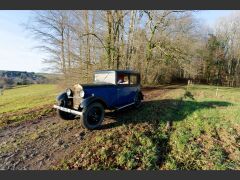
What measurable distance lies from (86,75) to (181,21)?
1470cm

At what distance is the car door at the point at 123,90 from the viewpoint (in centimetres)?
730

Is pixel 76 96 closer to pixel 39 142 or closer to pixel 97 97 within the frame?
pixel 97 97

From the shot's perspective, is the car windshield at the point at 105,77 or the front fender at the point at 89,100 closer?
the front fender at the point at 89,100

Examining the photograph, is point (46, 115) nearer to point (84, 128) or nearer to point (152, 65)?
point (84, 128)

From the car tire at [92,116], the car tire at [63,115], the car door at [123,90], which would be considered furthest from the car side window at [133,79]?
the car tire at [63,115]

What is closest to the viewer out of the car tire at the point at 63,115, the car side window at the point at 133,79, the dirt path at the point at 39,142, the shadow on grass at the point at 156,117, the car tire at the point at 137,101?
the dirt path at the point at 39,142

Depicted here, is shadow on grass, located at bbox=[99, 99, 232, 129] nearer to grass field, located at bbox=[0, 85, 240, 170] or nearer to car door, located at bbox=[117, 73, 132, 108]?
grass field, located at bbox=[0, 85, 240, 170]

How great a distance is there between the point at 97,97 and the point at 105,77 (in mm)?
1422

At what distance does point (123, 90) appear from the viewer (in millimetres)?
7566

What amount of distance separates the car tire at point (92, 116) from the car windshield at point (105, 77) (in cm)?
134

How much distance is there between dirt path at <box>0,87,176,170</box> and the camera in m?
4.19

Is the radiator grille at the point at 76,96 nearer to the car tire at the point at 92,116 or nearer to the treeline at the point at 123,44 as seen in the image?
the car tire at the point at 92,116

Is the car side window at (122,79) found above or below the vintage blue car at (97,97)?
above

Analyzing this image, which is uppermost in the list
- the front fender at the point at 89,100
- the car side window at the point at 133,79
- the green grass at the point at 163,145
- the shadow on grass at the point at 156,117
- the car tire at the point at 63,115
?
the car side window at the point at 133,79
